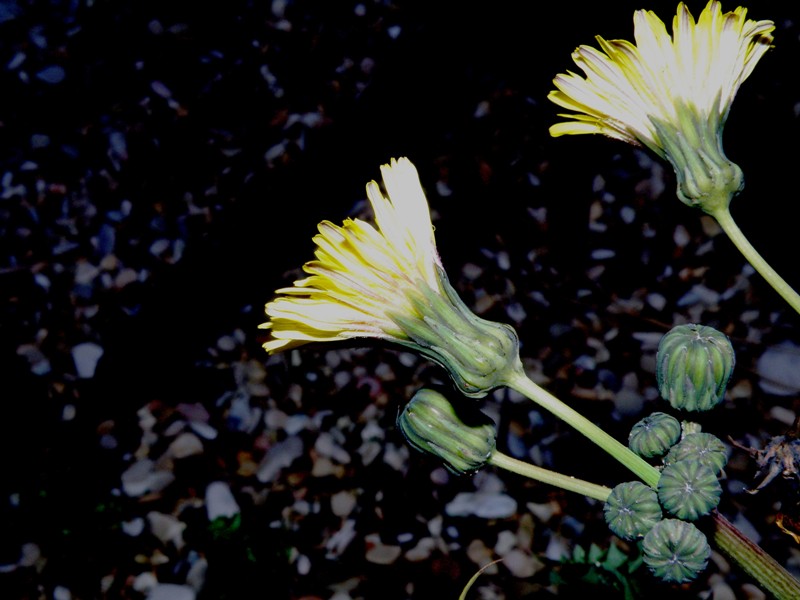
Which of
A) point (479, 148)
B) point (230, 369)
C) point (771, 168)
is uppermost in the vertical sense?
point (771, 168)

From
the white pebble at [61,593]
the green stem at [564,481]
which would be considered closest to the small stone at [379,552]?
the white pebble at [61,593]

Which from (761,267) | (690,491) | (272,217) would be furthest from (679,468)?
(272,217)

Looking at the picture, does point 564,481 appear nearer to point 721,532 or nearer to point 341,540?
point 721,532

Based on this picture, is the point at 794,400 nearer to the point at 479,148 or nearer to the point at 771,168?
the point at 771,168

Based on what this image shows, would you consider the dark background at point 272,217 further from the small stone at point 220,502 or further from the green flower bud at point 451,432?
the green flower bud at point 451,432

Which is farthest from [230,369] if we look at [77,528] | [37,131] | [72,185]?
[37,131]
